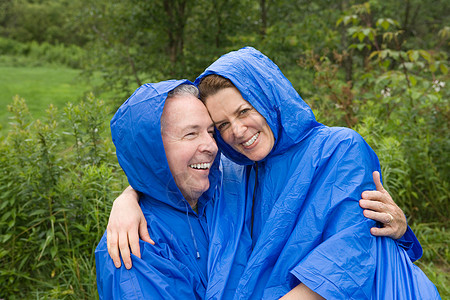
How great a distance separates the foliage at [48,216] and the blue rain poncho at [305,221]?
1.63 meters

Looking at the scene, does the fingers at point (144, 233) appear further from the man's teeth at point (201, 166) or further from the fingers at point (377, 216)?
the fingers at point (377, 216)

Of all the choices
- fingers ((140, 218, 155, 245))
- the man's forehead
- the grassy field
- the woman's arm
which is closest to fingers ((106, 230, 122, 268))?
fingers ((140, 218, 155, 245))

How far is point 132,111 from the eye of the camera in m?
1.84

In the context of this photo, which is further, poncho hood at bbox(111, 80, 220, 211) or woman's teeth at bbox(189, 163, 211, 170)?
woman's teeth at bbox(189, 163, 211, 170)

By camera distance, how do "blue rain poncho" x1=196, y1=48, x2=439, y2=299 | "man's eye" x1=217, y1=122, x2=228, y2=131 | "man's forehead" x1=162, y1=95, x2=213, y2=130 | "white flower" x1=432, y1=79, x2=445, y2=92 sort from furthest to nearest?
"white flower" x1=432, y1=79, x2=445, y2=92 → "man's eye" x1=217, y1=122, x2=228, y2=131 → "man's forehead" x1=162, y1=95, x2=213, y2=130 → "blue rain poncho" x1=196, y1=48, x2=439, y2=299

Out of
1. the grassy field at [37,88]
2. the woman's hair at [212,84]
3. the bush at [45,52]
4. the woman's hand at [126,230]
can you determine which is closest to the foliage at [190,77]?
the woman's hand at [126,230]

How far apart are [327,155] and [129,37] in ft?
20.7

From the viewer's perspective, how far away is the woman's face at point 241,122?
194cm

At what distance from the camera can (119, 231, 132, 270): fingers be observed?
5.37 ft

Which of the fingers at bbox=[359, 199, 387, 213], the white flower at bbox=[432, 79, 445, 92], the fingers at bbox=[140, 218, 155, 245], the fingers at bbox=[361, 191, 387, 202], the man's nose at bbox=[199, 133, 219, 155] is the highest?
the man's nose at bbox=[199, 133, 219, 155]

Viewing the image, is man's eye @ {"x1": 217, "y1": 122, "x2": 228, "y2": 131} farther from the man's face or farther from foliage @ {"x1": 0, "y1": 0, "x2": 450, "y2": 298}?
foliage @ {"x1": 0, "y1": 0, "x2": 450, "y2": 298}

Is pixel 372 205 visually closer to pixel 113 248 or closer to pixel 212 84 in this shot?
pixel 212 84

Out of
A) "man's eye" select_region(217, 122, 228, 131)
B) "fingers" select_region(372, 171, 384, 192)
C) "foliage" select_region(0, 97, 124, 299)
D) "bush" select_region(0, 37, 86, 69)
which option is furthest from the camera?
"bush" select_region(0, 37, 86, 69)

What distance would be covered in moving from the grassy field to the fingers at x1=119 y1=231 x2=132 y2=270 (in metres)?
8.98
